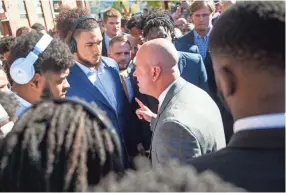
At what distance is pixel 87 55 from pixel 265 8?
7.12 feet

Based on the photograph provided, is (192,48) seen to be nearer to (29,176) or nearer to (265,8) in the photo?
(265,8)

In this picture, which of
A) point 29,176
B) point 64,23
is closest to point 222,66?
point 29,176

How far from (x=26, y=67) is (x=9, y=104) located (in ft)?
1.11

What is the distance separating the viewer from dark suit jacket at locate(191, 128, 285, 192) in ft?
3.39

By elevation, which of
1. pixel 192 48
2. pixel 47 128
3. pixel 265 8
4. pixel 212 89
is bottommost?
pixel 212 89

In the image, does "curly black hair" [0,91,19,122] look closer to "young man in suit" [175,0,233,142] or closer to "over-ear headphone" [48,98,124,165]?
"over-ear headphone" [48,98,124,165]

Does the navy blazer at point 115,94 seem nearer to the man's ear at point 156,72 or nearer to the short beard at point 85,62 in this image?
the short beard at point 85,62

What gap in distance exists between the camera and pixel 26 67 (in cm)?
218

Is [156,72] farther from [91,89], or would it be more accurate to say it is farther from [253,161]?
[253,161]

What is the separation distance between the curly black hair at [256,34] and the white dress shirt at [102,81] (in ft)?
6.20

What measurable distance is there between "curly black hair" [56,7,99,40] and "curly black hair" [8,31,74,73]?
92 centimetres

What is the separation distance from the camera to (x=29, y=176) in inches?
37.3

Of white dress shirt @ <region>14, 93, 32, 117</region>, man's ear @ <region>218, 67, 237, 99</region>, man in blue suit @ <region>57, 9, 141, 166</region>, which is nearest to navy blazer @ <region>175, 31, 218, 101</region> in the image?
man in blue suit @ <region>57, 9, 141, 166</region>

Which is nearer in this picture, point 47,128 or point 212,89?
point 47,128
